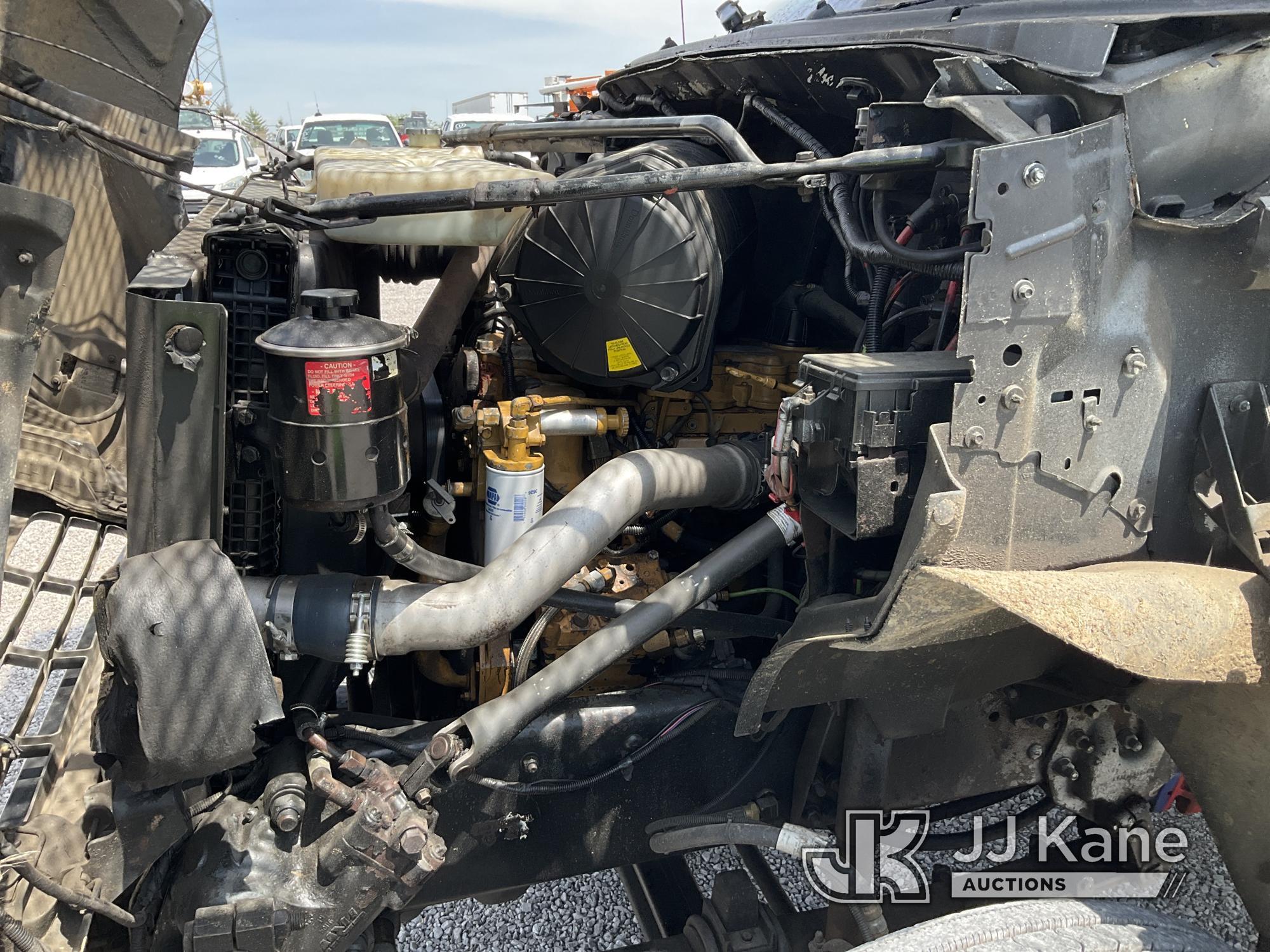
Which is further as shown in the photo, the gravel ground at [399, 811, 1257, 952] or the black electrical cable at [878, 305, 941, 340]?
the gravel ground at [399, 811, 1257, 952]

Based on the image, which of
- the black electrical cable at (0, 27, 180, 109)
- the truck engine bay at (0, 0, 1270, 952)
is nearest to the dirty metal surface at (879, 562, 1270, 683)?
the truck engine bay at (0, 0, 1270, 952)

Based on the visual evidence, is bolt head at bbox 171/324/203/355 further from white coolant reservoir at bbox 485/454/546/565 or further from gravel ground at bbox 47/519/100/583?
gravel ground at bbox 47/519/100/583

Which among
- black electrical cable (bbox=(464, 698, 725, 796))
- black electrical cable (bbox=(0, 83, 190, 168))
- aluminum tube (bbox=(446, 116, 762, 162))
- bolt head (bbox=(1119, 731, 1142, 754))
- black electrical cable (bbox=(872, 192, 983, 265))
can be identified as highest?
aluminum tube (bbox=(446, 116, 762, 162))

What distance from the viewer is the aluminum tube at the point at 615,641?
191cm

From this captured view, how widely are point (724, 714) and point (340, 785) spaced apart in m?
0.86

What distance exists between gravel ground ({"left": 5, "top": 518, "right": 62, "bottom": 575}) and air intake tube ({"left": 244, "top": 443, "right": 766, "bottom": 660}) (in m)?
1.12

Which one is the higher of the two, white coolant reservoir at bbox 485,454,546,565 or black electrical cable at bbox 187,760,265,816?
white coolant reservoir at bbox 485,454,546,565

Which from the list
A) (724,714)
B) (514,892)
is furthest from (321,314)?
(514,892)

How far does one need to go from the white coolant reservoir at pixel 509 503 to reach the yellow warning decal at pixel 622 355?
0.97 ft

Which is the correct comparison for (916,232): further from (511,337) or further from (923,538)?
(511,337)

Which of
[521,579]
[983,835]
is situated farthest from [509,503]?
[983,835]

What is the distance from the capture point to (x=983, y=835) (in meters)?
2.51

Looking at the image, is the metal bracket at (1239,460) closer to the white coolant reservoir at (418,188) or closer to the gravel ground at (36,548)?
the white coolant reservoir at (418,188)

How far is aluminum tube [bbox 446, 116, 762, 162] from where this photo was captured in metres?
2.08
